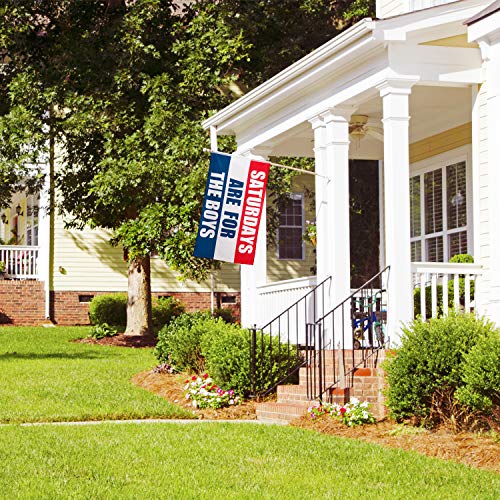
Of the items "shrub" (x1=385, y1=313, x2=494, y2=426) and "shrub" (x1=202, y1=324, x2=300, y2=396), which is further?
"shrub" (x1=202, y1=324, x2=300, y2=396)

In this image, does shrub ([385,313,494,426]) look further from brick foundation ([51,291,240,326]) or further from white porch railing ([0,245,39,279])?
white porch railing ([0,245,39,279])

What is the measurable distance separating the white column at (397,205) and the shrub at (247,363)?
2.11 m

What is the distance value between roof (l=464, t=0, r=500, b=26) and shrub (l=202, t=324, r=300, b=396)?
482 centimetres

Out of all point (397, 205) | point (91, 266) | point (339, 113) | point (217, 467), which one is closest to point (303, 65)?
point (339, 113)

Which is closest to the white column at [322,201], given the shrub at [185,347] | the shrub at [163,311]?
the shrub at [185,347]

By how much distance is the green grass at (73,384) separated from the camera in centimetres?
1331

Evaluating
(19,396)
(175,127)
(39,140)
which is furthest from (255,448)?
(39,140)

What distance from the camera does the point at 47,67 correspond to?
2462cm

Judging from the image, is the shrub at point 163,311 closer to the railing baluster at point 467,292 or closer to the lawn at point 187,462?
the lawn at point 187,462

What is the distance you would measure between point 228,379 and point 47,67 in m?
12.6

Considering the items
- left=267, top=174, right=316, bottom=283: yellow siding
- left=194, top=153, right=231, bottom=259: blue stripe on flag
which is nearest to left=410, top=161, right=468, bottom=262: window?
left=194, top=153, right=231, bottom=259: blue stripe on flag

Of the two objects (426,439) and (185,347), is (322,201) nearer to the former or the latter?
(185,347)

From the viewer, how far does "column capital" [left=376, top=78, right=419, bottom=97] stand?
1277cm

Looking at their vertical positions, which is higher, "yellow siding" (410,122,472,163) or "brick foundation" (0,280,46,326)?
"yellow siding" (410,122,472,163)
